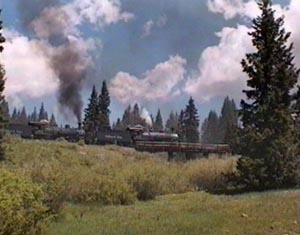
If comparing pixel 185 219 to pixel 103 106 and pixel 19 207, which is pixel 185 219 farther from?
pixel 103 106

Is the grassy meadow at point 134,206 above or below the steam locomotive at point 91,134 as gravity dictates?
below

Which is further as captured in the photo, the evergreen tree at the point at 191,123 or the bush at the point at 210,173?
the evergreen tree at the point at 191,123

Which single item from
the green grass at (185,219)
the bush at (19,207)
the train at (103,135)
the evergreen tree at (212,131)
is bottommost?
the green grass at (185,219)

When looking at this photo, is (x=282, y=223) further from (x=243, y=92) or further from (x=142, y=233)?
(x=243, y=92)

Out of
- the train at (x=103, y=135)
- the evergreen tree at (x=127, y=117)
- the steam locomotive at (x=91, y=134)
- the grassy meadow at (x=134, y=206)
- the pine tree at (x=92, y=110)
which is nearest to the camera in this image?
the grassy meadow at (x=134, y=206)

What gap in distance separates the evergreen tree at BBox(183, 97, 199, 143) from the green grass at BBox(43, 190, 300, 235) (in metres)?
93.5

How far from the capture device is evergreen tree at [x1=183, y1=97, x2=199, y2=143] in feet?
380

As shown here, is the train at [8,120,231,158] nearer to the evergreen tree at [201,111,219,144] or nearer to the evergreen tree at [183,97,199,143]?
the evergreen tree at [183,97,199,143]

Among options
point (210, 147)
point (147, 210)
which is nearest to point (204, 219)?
point (147, 210)

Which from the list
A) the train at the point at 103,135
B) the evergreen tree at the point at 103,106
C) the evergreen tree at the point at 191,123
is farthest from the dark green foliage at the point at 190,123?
the train at the point at 103,135

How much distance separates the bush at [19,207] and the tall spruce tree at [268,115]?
19.6 metres

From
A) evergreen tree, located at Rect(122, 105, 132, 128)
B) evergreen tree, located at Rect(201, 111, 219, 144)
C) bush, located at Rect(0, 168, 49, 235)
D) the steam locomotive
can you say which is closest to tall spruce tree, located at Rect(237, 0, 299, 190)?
bush, located at Rect(0, 168, 49, 235)

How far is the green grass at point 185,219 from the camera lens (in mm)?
15359

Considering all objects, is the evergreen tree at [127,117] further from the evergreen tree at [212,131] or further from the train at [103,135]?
the train at [103,135]
